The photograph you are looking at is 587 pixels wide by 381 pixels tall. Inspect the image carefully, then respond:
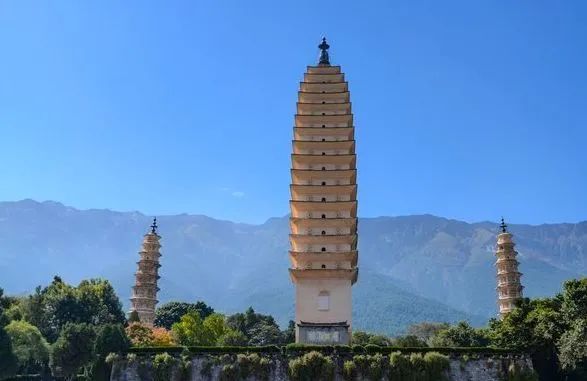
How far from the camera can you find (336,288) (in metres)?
42.4

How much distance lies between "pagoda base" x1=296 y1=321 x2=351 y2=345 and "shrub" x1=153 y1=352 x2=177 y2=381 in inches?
368

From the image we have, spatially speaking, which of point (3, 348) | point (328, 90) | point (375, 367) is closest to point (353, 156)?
point (328, 90)

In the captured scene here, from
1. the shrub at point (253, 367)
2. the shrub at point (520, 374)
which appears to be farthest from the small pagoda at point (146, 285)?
the shrub at point (520, 374)

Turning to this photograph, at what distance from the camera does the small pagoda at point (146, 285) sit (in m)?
55.9

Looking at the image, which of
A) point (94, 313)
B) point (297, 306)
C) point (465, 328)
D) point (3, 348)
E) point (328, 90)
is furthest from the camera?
point (465, 328)

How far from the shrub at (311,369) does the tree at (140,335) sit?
13.4 metres

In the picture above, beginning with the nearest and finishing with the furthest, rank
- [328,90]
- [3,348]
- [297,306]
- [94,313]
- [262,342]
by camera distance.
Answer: [3,348], [297,306], [94,313], [328,90], [262,342]

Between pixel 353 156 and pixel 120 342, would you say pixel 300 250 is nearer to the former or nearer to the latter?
pixel 353 156

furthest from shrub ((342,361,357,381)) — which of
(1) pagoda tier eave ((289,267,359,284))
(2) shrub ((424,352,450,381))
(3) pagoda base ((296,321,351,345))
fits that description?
(1) pagoda tier eave ((289,267,359,284))

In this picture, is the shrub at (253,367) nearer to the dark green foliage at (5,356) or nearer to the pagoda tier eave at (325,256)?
the pagoda tier eave at (325,256)

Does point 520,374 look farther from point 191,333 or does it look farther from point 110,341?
point 191,333

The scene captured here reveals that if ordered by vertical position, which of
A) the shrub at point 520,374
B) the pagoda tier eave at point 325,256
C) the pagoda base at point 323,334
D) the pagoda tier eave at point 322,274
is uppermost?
the pagoda tier eave at point 325,256

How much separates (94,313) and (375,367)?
80.8ft

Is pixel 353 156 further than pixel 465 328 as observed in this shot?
No
